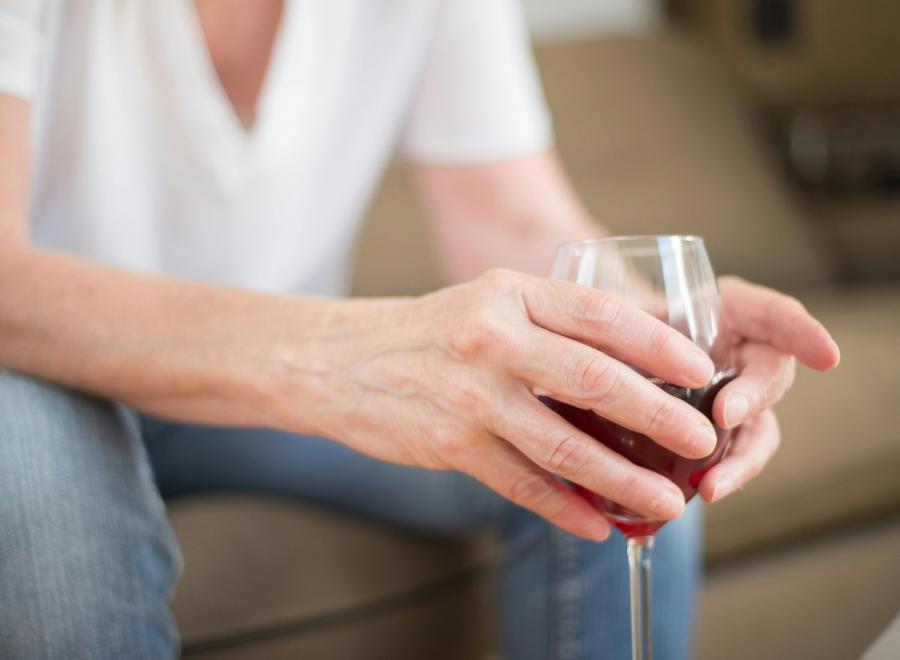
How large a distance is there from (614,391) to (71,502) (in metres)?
0.36

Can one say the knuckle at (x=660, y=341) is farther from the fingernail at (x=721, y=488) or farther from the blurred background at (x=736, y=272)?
the blurred background at (x=736, y=272)

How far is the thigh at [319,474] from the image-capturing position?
955 mm

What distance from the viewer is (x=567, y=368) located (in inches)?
19.7

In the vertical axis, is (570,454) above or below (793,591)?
above

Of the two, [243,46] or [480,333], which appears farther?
[243,46]

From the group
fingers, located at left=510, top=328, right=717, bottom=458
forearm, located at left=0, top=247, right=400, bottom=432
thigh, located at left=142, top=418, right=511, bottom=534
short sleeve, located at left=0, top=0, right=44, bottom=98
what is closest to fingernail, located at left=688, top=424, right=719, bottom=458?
fingers, located at left=510, top=328, right=717, bottom=458

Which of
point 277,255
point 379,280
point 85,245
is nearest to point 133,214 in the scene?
point 85,245

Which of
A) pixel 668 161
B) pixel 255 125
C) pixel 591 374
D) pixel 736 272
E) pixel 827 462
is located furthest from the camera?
pixel 668 161

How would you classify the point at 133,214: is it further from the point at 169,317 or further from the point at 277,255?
the point at 169,317

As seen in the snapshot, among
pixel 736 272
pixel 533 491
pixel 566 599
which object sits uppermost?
pixel 533 491

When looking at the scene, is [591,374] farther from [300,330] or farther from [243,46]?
[243,46]

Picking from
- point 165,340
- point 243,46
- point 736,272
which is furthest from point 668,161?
point 165,340

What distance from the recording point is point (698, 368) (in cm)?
51

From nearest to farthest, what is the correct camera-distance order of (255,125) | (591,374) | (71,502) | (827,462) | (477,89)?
(591,374) → (71,502) → (255,125) → (477,89) → (827,462)
